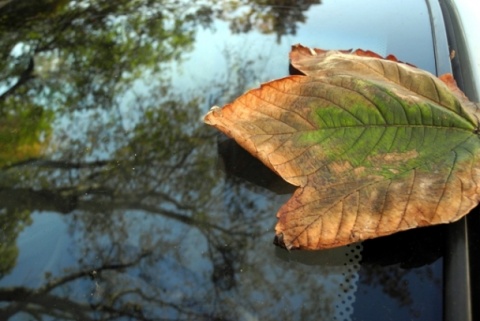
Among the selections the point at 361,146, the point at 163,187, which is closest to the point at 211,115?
the point at 163,187

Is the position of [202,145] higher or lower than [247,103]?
lower

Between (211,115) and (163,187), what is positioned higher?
(211,115)

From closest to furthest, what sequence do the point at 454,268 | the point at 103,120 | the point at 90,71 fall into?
the point at 454,268, the point at 103,120, the point at 90,71

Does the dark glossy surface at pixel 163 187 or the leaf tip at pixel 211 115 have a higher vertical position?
the leaf tip at pixel 211 115

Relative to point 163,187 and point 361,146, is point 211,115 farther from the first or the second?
point 361,146

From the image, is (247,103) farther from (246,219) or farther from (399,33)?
(399,33)

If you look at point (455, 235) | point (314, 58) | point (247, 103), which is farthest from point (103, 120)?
point (455, 235)
